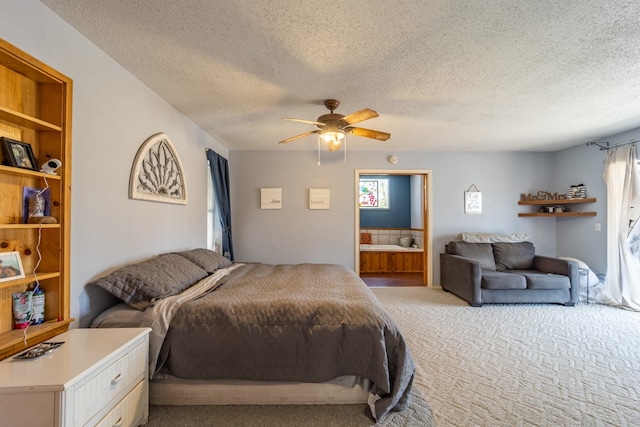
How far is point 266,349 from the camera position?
5.91ft

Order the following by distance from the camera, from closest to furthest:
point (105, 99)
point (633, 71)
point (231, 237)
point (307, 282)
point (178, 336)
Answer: point (178, 336)
point (105, 99)
point (633, 71)
point (307, 282)
point (231, 237)

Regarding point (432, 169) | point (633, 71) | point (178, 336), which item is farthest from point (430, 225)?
point (178, 336)

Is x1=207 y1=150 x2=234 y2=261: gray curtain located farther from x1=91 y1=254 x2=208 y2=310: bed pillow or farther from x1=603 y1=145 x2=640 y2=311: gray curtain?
x1=603 y1=145 x2=640 y2=311: gray curtain

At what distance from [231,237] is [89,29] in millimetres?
3263

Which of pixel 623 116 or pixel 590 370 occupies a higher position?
pixel 623 116

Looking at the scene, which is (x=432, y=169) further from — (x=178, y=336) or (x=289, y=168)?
(x=178, y=336)

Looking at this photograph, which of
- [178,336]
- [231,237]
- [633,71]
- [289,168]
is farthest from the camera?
[289,168]

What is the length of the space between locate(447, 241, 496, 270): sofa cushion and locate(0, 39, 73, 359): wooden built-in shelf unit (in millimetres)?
4771

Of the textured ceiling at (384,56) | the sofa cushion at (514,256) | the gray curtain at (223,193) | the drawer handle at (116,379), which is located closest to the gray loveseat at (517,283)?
the sofa cushion at (514,256)

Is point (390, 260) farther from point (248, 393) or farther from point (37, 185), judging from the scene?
point (37, 185)

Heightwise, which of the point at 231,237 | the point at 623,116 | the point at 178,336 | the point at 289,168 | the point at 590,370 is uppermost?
the point at 623,116

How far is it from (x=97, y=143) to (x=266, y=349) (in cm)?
181

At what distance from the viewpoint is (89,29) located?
6.01ft

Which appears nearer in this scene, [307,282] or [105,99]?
[105,99]
